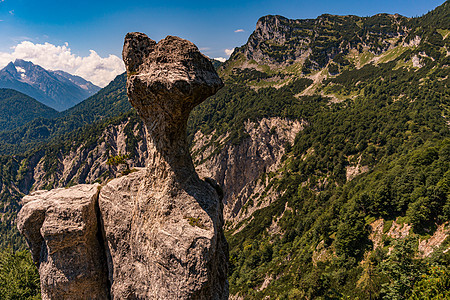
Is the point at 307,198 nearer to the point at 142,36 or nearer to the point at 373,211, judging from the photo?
the point at 373,211

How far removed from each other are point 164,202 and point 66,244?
22.2 ft

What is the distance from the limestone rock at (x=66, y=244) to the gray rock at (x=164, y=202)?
38.4 inches

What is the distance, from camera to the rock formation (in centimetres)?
1284

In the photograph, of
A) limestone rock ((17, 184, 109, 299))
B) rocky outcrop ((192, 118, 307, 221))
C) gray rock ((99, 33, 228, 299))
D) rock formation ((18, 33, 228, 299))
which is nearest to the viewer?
gray rock ((99, 33, 228, 299))

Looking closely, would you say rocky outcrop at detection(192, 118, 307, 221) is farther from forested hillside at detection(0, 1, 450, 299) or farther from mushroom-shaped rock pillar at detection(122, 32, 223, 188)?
mushroom-shaped rock pillar at detection(122, 32, 223, 188)

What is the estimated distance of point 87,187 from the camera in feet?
58.4

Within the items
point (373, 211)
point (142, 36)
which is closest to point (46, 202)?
point (142, 36)

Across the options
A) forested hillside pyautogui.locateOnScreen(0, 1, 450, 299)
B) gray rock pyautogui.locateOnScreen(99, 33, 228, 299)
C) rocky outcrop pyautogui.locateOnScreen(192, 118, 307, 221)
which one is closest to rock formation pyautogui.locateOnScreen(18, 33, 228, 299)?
gray rock pyautogui.locateOnScreen(99, 33, 228, 299)

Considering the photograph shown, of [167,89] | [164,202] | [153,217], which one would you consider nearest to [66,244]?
[153,217]

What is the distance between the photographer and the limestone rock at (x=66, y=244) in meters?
14.4

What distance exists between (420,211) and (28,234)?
47.2 m

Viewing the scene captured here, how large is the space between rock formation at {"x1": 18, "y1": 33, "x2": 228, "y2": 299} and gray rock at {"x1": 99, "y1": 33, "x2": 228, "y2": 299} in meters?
0.05

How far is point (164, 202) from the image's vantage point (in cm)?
1436

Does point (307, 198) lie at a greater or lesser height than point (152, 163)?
lesser
